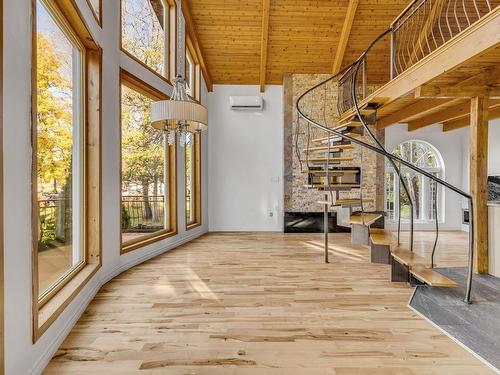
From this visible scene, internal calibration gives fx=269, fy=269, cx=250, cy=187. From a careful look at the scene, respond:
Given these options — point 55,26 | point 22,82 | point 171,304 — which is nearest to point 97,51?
point 55,26

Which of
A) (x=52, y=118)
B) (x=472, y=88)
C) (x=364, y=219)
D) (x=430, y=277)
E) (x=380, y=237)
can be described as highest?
(x=472, y=88)

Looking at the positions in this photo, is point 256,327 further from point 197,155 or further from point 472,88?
point 197,155

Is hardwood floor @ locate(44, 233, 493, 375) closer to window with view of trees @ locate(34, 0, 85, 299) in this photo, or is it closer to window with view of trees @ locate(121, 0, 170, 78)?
window with view of trees @ locate(34, 0, 85, 299)

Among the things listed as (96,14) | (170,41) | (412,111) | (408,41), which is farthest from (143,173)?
(408,41)

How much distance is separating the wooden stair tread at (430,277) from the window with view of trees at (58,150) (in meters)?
3.55

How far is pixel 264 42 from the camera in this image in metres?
5.86

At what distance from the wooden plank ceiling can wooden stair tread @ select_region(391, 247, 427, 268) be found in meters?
4.75

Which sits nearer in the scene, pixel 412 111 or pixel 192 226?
pixel 412 111

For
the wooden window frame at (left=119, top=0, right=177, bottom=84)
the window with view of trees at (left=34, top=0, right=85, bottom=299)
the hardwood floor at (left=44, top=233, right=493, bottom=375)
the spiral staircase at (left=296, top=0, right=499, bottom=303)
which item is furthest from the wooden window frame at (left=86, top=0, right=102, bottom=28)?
the hardwood floor at (left=44, top=233, right=493, bottom=375)

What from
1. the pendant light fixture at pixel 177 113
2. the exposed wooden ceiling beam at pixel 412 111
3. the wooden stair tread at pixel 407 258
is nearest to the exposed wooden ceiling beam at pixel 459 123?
the exposed wooden ceiling beam at pixel 412 111

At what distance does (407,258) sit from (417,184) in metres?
4.98

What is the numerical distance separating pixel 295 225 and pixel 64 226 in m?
5.09

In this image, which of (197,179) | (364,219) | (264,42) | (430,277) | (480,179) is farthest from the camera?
(197,179)

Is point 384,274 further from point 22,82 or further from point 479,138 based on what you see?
point 22,82
